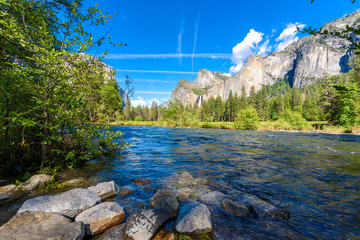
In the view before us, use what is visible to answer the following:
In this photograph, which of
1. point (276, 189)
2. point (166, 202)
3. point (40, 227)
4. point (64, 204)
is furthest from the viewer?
point (276, 189)

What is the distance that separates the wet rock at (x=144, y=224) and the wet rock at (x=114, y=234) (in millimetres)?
122

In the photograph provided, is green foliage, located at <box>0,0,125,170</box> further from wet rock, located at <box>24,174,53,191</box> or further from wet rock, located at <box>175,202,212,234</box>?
wet rock, located at <box>175,202,212,234</box>

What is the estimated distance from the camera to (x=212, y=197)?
504 centimetres

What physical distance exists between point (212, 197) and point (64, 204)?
416 centimetres

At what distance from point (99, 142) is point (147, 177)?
3.08 m

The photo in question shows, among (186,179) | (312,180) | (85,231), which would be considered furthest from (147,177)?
(312,180)

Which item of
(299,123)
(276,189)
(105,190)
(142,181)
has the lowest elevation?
(142,181)

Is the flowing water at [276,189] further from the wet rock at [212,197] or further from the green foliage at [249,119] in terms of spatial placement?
the green foliage at [249,119]

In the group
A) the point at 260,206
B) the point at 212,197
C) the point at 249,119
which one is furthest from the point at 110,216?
the point at 249,119

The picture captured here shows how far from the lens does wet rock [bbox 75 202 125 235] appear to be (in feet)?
11.3

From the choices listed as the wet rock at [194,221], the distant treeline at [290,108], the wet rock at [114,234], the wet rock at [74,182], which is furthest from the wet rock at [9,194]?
the distant treeline at [290,108]

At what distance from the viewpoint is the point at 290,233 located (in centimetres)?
353

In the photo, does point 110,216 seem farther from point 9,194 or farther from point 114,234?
point 9,194

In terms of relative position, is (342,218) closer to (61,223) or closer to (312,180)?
(312,180)
